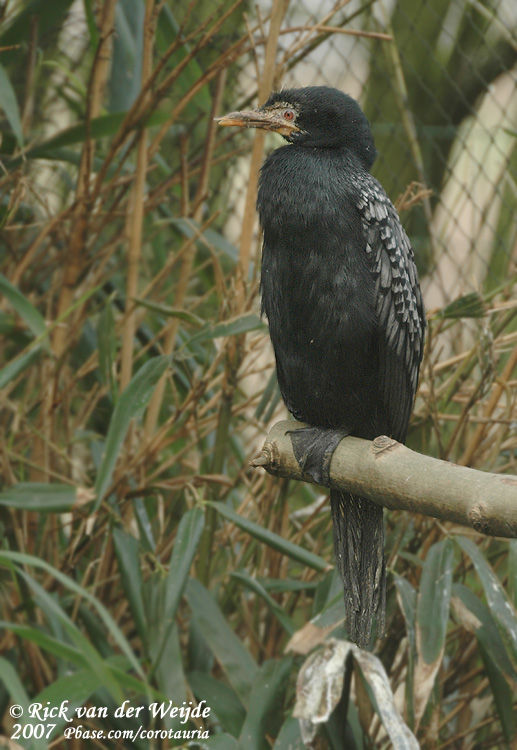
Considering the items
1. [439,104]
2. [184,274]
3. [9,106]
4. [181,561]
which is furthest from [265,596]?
[439,104]

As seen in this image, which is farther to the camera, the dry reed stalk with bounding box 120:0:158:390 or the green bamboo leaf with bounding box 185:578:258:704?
the dry reed stalk with bounding box 120:0:158:390

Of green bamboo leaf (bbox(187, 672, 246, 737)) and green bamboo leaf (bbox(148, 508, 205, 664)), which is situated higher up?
green bamboo leaf (bbox(148, 508, 205, 664))

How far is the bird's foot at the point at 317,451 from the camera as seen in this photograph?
5.92 ft

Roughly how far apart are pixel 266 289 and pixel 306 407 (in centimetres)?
31

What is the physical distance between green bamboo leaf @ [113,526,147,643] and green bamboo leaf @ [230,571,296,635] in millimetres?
264

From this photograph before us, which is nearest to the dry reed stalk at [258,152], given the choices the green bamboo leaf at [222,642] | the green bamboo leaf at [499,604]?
the green bamboo leaf at [222,642]

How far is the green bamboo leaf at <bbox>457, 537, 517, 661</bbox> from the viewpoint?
2.12 metres

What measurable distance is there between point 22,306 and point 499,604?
153 centimetres

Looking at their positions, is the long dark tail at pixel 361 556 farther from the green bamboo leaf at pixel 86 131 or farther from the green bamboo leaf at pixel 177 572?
the green bamboo leaf at pixel 86 131

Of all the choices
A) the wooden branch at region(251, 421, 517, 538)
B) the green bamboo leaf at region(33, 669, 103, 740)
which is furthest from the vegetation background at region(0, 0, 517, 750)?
the wooden branch at region(251, 421, 517, 538)

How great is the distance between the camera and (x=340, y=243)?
1.88 m

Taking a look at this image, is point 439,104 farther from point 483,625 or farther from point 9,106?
point 483,625

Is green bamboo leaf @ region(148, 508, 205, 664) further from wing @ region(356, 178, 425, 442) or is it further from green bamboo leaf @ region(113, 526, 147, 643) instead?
wing @ region(356, 178, 425, 442)

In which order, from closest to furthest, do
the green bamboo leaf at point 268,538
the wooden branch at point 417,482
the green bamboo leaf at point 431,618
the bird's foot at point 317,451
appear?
the wooden branch at point 417,482, the bird's foot at point 317,451, the green bamboo leaf at point 431,618, the green bamboo leaf at point 268,538
